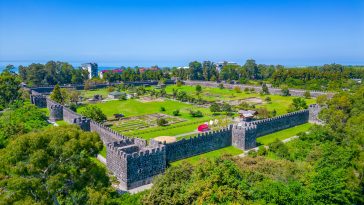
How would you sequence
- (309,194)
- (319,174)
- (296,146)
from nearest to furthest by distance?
(309,194) → (319,174) → (296,146)

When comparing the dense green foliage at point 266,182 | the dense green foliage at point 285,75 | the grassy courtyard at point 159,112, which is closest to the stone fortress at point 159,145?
the grassy courtyard at point 159,112

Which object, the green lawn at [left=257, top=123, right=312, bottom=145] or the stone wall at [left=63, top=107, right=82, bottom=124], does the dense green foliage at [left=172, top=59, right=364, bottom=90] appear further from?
the stone wall at [left=63, top=107, right=82, bottom=124]

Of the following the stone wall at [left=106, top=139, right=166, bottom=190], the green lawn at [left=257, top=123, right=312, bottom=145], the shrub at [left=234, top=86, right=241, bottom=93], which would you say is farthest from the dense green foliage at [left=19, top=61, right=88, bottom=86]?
the green lawn at [left=257, top=123, right=312, bottom=145]

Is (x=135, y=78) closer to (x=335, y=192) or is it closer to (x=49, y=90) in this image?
(x=49, y=90)

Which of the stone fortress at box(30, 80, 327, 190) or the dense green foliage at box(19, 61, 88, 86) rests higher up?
the dense green foliage at box(19, 61, 88, 86)

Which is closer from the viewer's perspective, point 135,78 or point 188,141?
point 188,141

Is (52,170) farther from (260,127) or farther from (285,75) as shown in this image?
(285,75)

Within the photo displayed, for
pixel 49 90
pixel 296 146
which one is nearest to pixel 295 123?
pixel 296 146

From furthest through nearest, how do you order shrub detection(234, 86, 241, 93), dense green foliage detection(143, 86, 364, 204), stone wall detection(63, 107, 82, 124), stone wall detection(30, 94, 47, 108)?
shrub detection(234, 86, 241, 93)
stone wall detection(30, 94, 47, 108)
stone wall detection(63, 107, 82, 124)
dense green foliage detection(143, 86, 364, 204)
